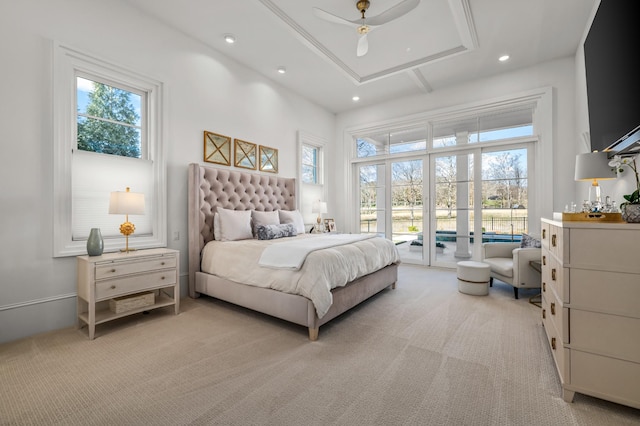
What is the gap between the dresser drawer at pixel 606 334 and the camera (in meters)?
1.47

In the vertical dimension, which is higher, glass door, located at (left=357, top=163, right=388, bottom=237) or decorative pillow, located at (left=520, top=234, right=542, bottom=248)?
glass door, located at (left=357, top=163, right=388, bottom=237)

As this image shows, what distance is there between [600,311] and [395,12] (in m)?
2.85

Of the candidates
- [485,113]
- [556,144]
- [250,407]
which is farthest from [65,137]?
[556,144]

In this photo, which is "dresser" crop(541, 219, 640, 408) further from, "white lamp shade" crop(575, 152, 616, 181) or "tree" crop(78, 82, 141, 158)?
"tree" crop(78, 82, 141, 158)

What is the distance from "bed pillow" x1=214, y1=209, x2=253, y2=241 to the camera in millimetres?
3646

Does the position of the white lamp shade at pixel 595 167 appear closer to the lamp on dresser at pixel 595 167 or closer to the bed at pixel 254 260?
the lamp on dresser at pixel 595 167

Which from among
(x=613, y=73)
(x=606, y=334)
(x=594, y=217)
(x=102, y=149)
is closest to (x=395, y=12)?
(x=613, y=73)

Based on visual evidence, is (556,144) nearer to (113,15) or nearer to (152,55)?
(152,55)

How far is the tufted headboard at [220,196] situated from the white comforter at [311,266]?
233 mm

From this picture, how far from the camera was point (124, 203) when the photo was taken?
268 cm

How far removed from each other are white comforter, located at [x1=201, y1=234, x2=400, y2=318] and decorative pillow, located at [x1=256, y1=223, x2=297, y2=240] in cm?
43

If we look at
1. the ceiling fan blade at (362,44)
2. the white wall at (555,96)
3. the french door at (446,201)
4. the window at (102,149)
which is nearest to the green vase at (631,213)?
the ceiling fan blade at (362,44)

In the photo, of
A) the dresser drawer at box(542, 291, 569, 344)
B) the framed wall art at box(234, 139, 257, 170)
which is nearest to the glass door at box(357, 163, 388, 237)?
the framed wall art at box(234, 139, 257, 170)

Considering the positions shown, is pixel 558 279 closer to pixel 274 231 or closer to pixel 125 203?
pixel 274 231
